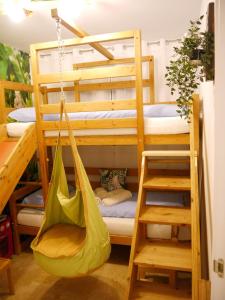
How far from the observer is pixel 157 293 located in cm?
195

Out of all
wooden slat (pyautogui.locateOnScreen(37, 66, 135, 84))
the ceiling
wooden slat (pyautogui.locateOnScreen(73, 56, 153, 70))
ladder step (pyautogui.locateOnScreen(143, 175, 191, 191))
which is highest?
the ceiling

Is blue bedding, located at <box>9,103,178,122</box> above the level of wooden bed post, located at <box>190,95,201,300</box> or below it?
above

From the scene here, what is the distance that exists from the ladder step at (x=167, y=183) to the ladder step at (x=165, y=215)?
18 cm

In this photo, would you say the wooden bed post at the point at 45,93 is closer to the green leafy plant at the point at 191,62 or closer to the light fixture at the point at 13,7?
the light fixture at the point at 13,7

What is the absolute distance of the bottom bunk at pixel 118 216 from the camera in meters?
2.63

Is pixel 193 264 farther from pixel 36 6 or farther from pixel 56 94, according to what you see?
pixel 56 94

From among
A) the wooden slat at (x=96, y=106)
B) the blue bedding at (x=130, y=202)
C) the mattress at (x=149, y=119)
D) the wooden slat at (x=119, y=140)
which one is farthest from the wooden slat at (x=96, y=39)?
the blue bedding at (x=130, y=202)

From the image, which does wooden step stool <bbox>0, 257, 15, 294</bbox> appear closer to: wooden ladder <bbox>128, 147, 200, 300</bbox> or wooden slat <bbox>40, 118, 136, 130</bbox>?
wooden ladder <bbox>128, 147, 200, 300</bbox>

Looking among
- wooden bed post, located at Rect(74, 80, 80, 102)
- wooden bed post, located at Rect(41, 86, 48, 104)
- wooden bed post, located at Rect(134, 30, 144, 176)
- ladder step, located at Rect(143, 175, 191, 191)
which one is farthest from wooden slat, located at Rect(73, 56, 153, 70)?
ladder step, located at Rect(143, 175, 191, 191)

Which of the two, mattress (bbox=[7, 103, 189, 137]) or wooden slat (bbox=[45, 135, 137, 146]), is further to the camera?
wooden slat (bbox=[45, 135, 137, 146])

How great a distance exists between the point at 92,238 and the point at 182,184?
872 mm

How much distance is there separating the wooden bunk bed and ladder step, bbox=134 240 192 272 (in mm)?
1357

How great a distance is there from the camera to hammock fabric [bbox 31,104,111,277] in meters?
1.96

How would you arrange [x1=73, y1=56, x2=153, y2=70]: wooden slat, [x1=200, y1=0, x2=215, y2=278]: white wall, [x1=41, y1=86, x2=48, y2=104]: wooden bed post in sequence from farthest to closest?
1. [x1=41, y1=86, x2=48, y2=104]: wooden bed post
2. [x1=73, y1=56, x2=153, y2=70]: wooden slat
3. [x1=200, y1=0, x2=215, y2=278]: white wall
